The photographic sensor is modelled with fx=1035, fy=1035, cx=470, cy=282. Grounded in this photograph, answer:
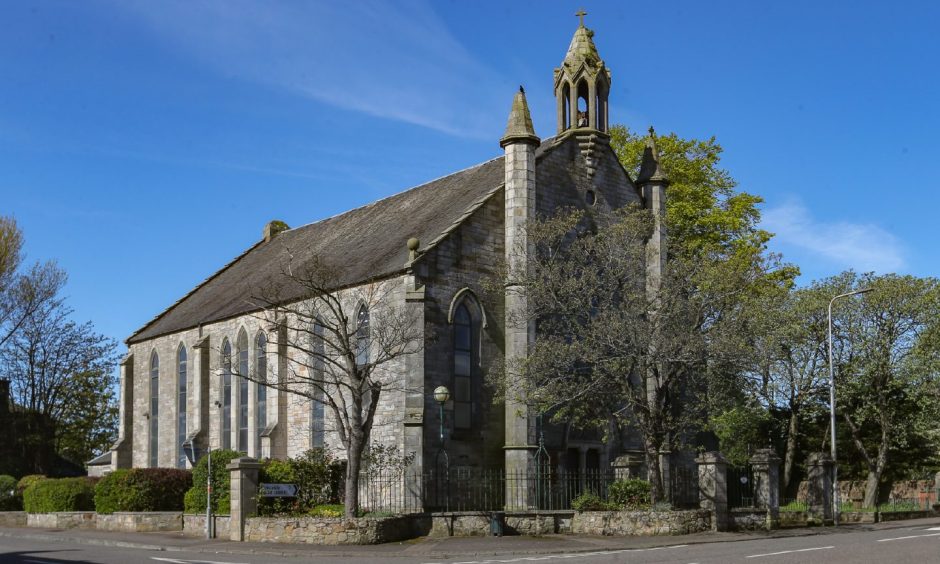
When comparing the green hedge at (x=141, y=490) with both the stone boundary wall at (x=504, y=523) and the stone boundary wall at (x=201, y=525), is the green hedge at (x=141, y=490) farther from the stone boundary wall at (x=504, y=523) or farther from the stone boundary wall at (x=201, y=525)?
the stone boundary wall at (x=504, y=523)

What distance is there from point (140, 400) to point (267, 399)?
529 inches

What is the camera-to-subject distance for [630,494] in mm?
28484

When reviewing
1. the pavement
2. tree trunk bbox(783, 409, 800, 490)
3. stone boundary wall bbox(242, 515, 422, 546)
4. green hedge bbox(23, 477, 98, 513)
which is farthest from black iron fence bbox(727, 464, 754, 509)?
green hedge bbox(23, 477, 98, 513)

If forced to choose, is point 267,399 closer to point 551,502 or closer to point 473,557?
point 551,502

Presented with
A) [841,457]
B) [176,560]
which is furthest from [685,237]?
[176,560]

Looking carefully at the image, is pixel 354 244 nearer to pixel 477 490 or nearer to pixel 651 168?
pixel 651 168

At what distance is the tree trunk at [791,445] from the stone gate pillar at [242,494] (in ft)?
76.3

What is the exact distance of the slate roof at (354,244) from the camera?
3547 cm

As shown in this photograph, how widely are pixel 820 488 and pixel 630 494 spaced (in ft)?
27.2

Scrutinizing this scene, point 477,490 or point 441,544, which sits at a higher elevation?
point 477,490

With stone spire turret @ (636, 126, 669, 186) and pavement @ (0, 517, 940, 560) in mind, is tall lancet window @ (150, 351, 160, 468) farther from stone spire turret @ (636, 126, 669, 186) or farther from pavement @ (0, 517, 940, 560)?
stone spire turret @ (636, 126, 669, 186)

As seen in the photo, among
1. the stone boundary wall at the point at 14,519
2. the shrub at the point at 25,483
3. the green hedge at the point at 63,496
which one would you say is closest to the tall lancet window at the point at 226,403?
the green hedge at the point at 63,496

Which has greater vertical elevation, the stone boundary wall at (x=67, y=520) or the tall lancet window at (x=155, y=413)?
the tall lancet window at (x=155, y=413)

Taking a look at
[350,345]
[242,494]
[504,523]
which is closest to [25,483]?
[242,494]
